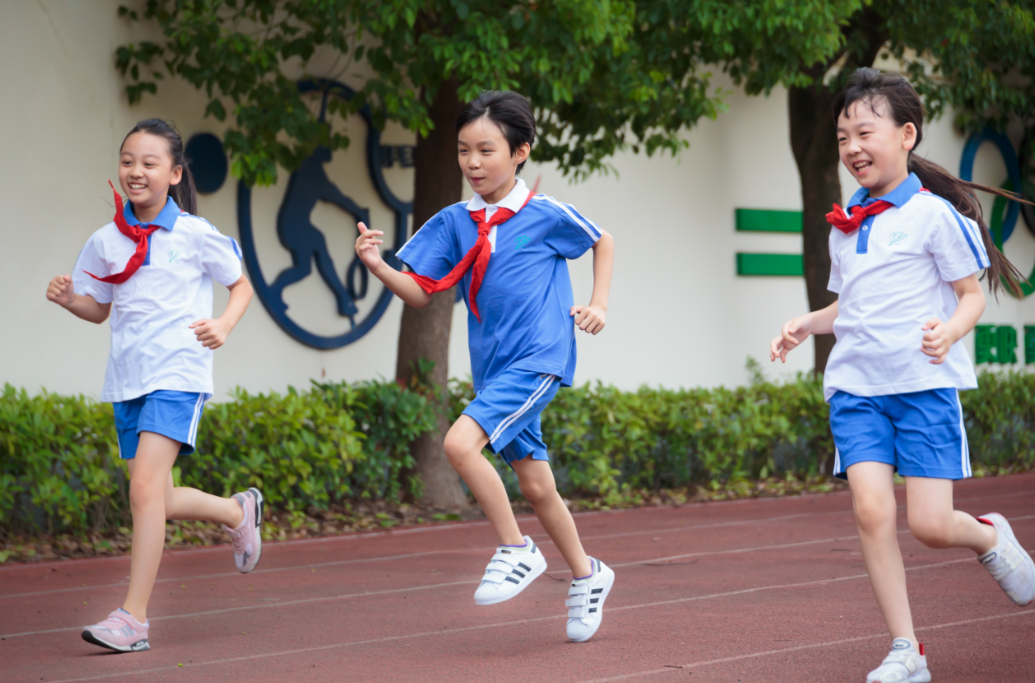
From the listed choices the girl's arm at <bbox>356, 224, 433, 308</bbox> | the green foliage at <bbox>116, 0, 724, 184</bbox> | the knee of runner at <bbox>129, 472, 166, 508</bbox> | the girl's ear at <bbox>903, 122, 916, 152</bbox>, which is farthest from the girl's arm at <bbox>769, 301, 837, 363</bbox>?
the green foliage at <bbox>116, 0, 724, 184</bbox>

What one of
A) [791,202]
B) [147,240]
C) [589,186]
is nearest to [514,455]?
[147,240]

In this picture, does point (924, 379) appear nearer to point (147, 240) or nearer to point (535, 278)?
point (535, 278)

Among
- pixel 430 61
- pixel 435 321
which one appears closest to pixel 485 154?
pixel 430 61

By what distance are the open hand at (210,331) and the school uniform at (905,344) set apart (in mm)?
2104

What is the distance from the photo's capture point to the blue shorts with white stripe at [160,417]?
4027mm

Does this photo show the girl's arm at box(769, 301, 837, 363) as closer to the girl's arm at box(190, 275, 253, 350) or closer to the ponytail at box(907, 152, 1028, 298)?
the ponytail at box(907, 152, 1028, 298)

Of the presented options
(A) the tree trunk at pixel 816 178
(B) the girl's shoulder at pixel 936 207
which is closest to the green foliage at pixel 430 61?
(A) the tree trunk at pixel 816 178

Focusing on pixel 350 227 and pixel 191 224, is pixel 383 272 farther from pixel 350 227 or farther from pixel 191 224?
pixel 350 227

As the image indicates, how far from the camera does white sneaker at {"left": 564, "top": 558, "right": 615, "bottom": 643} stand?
396 cm

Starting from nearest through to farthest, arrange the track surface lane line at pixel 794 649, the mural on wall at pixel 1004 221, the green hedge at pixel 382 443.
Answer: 1. the track surface lane line at pixel 794 649
2. the green hedge at pixel 382 443
3. the mural on wall at pixel 1004 221

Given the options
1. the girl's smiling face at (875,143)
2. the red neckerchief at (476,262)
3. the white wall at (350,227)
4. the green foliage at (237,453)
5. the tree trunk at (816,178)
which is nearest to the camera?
the girl's smiling face at (875,143)

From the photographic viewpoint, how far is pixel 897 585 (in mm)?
3266

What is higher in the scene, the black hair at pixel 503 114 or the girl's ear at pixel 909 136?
the black hair at pixel 503 114

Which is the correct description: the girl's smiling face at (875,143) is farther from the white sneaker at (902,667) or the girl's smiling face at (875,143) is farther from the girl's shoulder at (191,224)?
the girl's shoulder at (191,224)
